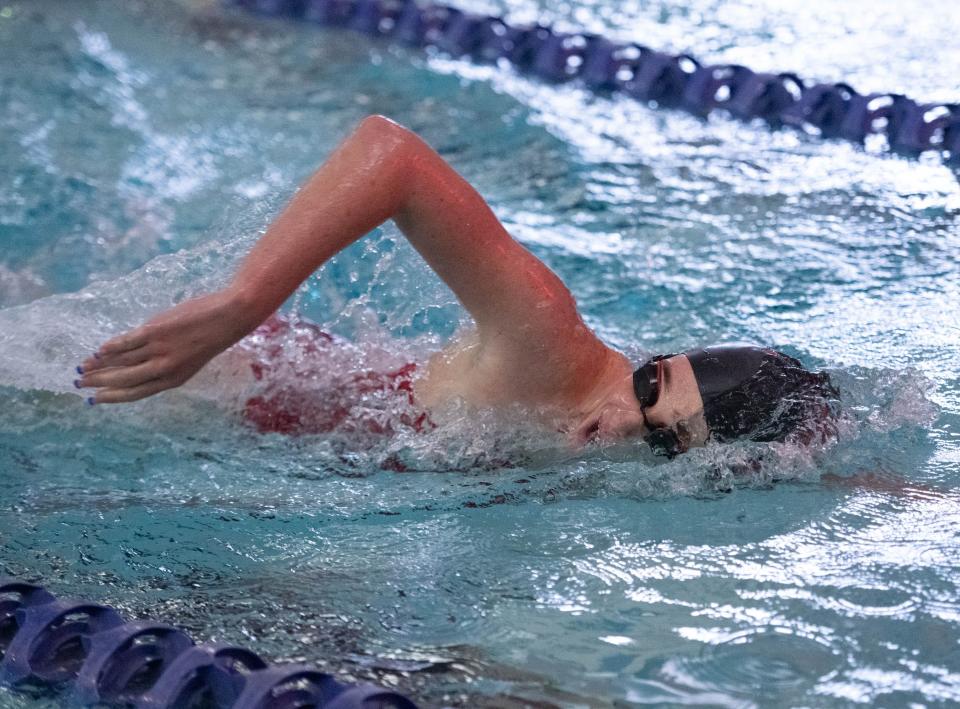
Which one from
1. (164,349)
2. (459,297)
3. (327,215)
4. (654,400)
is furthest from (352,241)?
(654,400)

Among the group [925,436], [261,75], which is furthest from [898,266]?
[261,75]

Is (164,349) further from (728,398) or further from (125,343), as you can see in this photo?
(728,398)

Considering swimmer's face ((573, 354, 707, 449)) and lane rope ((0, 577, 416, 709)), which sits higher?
swimmer's face ((573, 354, 707, 449))

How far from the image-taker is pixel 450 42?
5418 mm

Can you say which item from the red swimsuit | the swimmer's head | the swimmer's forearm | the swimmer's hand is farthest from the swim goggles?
the swimmer's hand

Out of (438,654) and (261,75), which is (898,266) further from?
(261,75)

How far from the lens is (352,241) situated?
2203mm

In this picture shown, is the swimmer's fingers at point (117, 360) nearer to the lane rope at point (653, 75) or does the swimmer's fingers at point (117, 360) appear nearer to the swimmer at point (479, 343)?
the swimmer at point (479, 343)

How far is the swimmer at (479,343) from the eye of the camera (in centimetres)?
204

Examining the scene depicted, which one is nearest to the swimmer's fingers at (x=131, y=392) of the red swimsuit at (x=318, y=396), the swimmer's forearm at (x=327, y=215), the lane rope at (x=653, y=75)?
the swimmer's forearm at (x=327, y=215)

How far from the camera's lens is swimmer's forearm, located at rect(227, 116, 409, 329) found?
6.85 ft

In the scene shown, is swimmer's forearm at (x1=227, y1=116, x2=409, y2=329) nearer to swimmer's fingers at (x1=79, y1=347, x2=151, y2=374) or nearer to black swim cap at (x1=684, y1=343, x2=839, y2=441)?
swimmer's fingers at (x1=79, y1=347, x2=151, y2=374)

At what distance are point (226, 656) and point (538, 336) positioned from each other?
91 cm

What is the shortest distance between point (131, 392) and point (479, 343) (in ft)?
2.54
